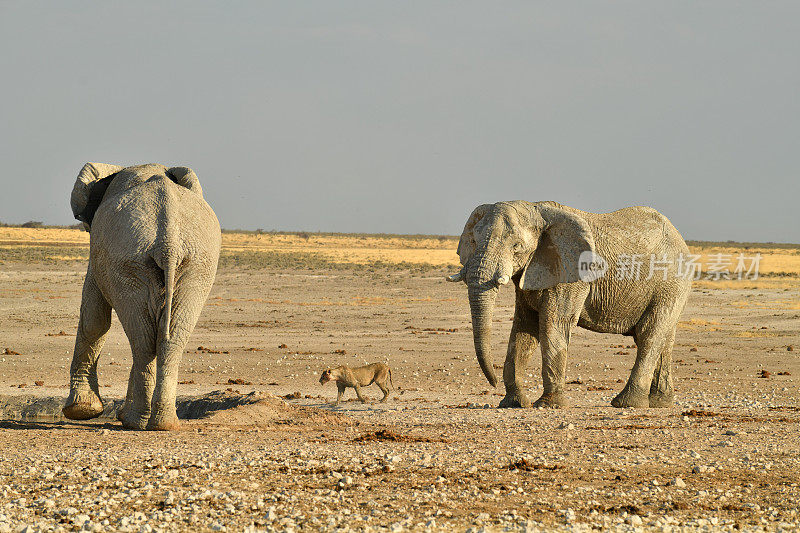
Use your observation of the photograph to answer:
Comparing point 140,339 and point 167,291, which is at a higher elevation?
point 167,291

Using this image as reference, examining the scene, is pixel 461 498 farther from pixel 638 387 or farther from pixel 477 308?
pixel 638 387

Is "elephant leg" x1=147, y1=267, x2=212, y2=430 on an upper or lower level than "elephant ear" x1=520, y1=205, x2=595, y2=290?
lower

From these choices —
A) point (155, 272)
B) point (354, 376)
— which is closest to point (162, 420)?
point (155, 272)

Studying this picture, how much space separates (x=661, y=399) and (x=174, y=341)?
330 inches

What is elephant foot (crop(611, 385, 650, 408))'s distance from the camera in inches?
597

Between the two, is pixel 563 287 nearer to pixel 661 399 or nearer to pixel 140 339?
pixel 661 399

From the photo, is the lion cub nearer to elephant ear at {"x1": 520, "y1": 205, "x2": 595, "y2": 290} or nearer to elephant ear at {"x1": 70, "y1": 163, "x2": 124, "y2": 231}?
elephant ear at {"x1": 520, "y1": 205, "x2": 595, "y2": 290}

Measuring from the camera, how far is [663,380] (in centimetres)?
1593

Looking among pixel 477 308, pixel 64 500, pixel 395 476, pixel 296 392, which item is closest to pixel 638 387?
pixel 477 308

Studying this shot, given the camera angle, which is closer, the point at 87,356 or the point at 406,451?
the point at 406,451

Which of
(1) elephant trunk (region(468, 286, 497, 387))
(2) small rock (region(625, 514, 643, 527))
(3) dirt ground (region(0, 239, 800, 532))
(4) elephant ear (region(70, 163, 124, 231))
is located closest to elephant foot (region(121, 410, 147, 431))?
(3) dirt ground (region(0, 239, 800, 532))

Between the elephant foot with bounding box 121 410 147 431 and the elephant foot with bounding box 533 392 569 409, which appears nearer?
the elephant foot with bounding box 121 410 147 431

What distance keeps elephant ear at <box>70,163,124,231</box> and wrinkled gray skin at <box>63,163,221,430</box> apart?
0.76 meters

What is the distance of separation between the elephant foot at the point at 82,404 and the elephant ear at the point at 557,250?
19.6 ft
